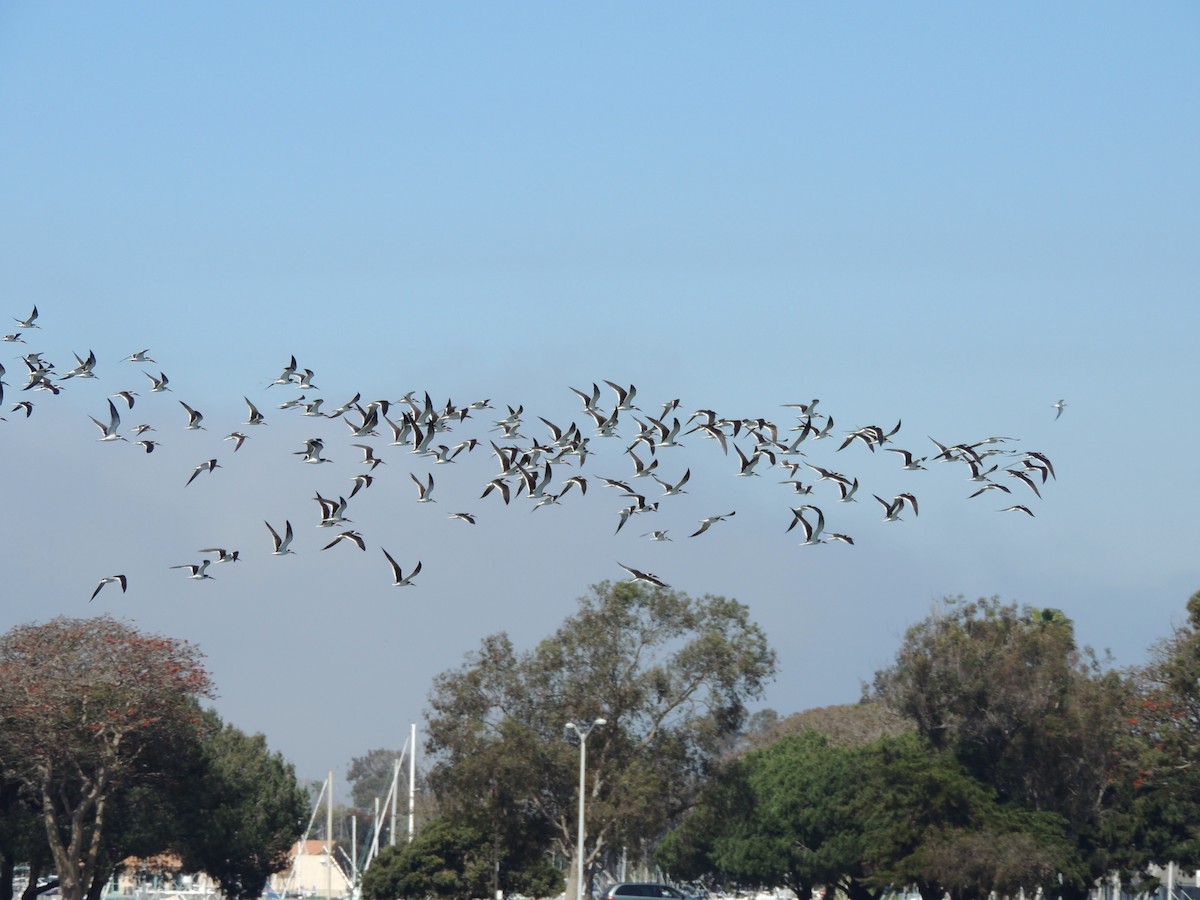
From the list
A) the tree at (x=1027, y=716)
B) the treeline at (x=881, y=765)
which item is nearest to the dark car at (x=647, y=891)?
the treeline at (x=881, y=765)

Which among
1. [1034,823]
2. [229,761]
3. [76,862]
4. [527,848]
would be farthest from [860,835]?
[76,862]

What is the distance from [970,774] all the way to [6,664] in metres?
33.8

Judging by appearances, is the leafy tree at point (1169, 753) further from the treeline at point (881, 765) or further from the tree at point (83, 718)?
the tree at point (83, 718)

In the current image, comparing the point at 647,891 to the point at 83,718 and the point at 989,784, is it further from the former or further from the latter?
the point at 83,718

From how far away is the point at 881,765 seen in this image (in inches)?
2418

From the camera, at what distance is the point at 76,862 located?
48.4 m

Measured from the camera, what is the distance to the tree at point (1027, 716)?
58938mm

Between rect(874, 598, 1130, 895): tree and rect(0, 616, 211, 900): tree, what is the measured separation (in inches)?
1106

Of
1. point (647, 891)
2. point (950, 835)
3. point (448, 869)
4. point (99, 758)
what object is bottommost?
point (647, 891)

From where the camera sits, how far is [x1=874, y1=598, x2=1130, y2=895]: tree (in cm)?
5894

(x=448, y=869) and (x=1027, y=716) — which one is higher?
(x=1027, y=716)

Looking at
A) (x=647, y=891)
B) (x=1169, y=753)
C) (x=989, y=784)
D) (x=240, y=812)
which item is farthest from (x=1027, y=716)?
(x=240, y=812)

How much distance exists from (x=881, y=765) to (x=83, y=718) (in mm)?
29097

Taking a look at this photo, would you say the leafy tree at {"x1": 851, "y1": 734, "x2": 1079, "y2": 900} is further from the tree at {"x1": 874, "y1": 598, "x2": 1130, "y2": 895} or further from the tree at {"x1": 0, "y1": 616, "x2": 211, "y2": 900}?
the tree at {"x1": 0, "y1": 616, "x2": 211, "y2": 900}
